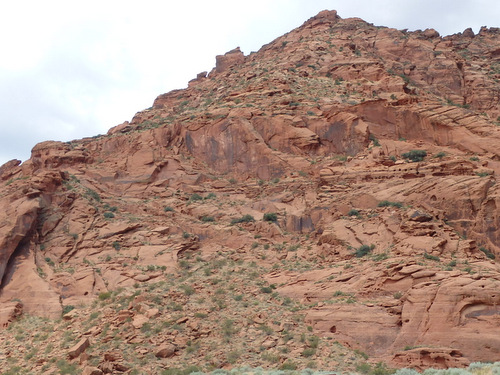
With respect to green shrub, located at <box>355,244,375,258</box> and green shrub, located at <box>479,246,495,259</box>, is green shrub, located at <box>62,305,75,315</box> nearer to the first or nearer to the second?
green shrub, located at <box>355,244,375,258</box>

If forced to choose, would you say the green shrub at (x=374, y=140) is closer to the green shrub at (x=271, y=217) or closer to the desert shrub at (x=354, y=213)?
the desert shrub at (x=354, y=213)

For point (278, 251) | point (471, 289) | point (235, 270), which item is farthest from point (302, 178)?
point (471, 289)

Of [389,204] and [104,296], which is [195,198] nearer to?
[104,296]

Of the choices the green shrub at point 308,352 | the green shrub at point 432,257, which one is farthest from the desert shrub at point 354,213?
the green shrub at point 308,352

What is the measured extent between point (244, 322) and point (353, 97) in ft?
93.5

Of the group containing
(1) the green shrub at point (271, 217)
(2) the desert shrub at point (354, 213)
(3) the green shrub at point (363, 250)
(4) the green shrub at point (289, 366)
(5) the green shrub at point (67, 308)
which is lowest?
(4) the green shrub at point (289, 366)

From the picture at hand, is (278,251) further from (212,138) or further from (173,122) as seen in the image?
(173,122)

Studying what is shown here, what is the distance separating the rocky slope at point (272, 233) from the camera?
20.6 meters

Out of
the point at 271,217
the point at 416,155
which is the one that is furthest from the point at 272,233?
the point at 416,155

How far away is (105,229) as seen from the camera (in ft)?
109

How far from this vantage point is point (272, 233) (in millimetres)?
32531

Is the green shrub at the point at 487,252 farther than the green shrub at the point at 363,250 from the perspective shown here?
No

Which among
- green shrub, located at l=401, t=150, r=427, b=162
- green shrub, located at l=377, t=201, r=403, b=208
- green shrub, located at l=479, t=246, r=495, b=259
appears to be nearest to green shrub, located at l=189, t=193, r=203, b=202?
green shrub, located at l=377, t=201, r=403, b=208

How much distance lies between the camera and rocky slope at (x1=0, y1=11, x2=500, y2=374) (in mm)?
20641
